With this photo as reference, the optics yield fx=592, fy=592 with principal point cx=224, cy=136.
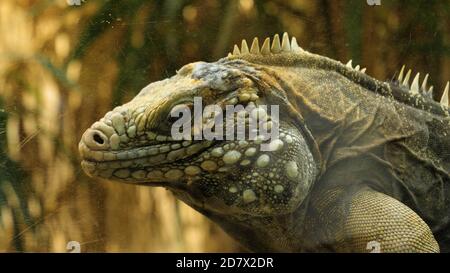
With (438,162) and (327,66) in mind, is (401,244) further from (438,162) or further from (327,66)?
(327,66)

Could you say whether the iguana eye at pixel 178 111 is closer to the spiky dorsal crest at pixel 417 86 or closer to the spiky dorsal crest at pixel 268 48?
the spiky dorsal crest at pixel 268 48

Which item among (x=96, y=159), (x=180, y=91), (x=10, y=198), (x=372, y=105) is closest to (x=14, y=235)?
(x=10, y=198)

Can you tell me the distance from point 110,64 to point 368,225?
1616 millimetres

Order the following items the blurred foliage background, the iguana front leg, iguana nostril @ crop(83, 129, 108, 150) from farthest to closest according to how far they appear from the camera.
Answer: the blurred foliage background → the iguana front leg → iguana nostril @ crop(83, 129, 108, 150)

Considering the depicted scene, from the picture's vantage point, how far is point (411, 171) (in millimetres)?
2811

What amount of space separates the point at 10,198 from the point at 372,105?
197 centimetres

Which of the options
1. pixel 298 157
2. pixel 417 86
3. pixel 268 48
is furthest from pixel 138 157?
pixel 417 86

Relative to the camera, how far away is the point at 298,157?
243 cm

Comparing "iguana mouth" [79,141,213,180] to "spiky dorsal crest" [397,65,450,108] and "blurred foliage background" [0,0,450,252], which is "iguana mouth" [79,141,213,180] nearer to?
"blurred foliage background" [0,0,450,252]

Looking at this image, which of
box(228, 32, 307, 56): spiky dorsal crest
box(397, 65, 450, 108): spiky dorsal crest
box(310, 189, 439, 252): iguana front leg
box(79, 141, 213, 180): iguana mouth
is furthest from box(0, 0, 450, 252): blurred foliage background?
box(79, 141, 213, 180): iguana mouth

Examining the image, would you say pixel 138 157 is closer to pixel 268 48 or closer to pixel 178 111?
pixel 178 111

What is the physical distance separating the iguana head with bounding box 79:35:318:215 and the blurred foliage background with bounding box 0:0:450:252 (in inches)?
29.2

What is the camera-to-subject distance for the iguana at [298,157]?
2369mm

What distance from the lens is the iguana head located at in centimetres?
234
